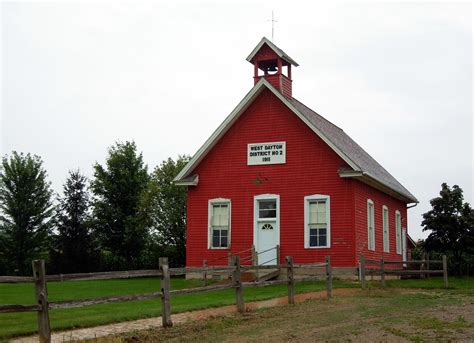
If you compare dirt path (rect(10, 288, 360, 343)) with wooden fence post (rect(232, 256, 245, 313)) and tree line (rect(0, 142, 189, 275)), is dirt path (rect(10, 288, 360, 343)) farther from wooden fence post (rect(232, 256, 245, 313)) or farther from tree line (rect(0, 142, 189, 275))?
tree line (rect(0, 142, 189, 275))

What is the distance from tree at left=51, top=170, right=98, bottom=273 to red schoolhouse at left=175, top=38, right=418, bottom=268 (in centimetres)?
1597

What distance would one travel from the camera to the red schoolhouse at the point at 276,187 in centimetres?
2688

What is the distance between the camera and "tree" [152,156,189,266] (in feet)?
152

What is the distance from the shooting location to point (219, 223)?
2889 cm

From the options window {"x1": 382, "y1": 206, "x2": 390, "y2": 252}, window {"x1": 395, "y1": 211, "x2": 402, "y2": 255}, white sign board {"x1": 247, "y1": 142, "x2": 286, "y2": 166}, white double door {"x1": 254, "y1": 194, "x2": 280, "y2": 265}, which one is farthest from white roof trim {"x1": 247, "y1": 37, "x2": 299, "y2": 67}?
window {"x1": 395, "y1": 211, "x2": 402, "y2": 255}

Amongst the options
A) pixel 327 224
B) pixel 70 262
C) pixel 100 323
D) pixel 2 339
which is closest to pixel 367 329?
pixel 100 323

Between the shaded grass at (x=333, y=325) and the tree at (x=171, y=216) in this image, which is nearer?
the shaded grass at (x=333, y=325)

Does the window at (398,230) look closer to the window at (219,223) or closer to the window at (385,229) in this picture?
the window at (385,229)

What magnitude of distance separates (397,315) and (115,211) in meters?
36.8

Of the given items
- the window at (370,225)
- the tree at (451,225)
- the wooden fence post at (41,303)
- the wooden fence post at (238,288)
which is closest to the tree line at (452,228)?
the tree at (451,225)

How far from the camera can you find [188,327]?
13.2 metres

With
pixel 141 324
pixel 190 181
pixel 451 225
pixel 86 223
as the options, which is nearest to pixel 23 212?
pixel 86 223

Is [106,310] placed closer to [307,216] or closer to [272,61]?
[307,216]

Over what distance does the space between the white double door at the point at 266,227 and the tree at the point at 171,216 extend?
60.1ft
